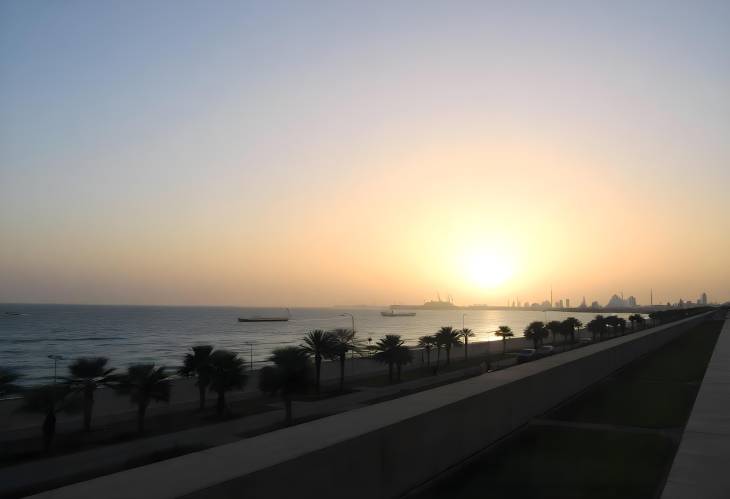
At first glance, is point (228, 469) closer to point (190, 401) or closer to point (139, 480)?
point (139, 480)

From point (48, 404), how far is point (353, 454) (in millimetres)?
17915

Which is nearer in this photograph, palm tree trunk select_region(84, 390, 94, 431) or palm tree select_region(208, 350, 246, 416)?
palm tree trunk select_region(84, 390, 94, 431)

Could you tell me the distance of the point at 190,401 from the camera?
27906 millimetres

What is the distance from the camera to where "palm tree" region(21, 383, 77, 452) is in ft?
59.4

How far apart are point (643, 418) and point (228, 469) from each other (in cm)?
834

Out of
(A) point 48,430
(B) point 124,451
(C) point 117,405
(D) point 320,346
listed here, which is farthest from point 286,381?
(D) point 320,346

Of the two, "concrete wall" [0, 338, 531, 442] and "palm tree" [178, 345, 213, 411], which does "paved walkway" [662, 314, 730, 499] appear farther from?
"palm tree" [178, 345, 213, 411]

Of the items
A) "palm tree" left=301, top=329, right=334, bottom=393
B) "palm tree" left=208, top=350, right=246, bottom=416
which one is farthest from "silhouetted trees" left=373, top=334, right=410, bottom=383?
"palm tree" left=208, top=350, right=246, bottom=416

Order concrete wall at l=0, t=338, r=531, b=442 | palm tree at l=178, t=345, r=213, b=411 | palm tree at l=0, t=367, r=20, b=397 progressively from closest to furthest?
1. palm tree at l=0, t=367, r=20, b=397
2. concrete wall at l=0, t=338, r=531, b=442
3. palm tree at l=178, t=345, r=213, b=411

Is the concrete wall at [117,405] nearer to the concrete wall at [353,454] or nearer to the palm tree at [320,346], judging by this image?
the palm tree at [320,346]

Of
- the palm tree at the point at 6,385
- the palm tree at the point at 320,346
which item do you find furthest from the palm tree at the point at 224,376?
the palm tree at the point at 320,346

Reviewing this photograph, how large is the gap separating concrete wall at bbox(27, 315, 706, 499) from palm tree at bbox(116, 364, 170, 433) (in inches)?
646

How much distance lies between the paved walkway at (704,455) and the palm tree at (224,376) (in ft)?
62.4

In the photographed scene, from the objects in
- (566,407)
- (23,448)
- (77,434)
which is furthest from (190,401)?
(566,407)
